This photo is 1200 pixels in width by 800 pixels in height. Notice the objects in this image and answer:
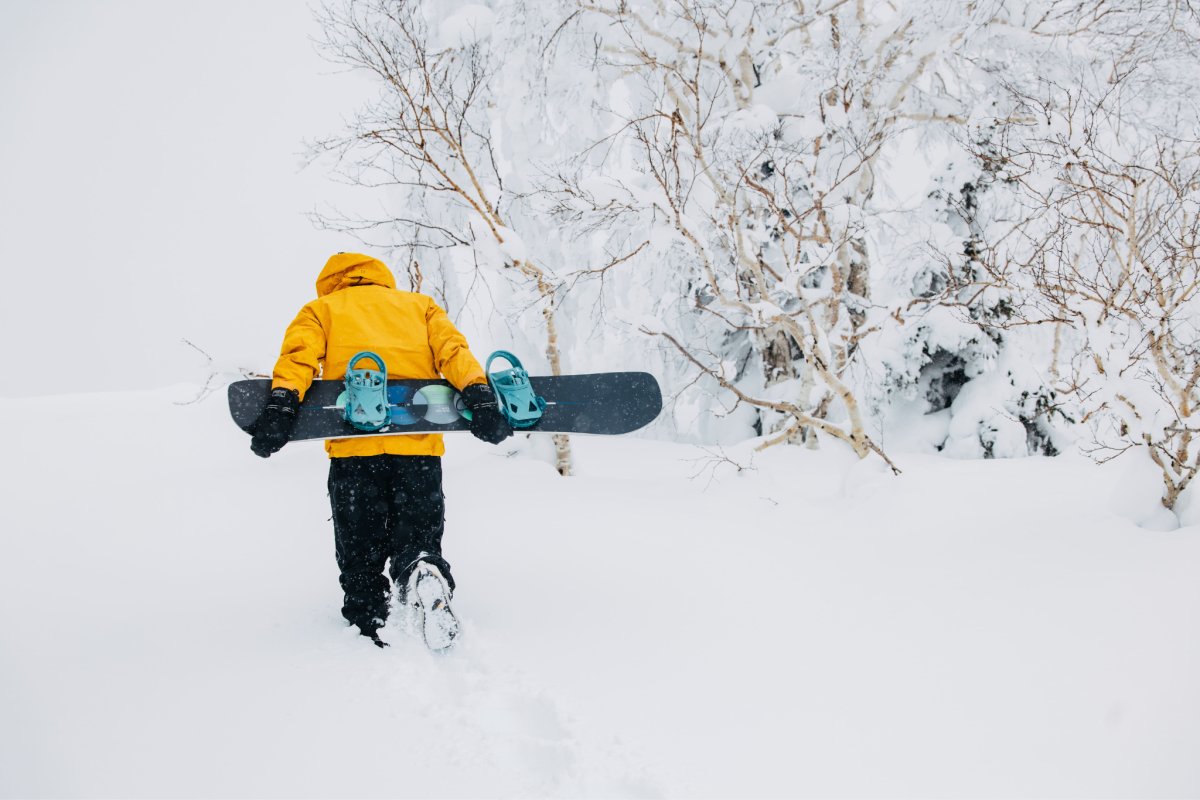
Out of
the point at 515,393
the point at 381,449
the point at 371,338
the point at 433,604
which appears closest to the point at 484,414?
the point at 515,393

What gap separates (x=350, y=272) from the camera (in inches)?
113

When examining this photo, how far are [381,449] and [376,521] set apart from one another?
306mm

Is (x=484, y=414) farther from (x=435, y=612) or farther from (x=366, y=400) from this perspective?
(x=435, y=612)

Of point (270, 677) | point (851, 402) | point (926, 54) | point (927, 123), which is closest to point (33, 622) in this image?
point (270, 677)

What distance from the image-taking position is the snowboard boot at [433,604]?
240cm

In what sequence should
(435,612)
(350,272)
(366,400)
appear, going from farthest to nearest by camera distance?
(350,272), (366,400), (435,612)

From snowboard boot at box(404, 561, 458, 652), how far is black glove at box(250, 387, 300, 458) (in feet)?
2.37

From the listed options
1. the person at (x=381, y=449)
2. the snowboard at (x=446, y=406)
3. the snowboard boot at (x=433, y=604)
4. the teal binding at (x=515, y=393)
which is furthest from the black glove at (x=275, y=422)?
the teal binding at (x=515, y=393)

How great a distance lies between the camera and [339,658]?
237 centimetres

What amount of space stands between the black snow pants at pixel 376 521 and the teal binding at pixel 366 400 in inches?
7.2

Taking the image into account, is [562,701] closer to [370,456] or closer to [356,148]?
[370,456]

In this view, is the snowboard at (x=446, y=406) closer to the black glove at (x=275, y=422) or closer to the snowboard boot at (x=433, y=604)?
the black glove at (x=275, y=422)

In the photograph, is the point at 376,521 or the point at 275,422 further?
the point at 376,521

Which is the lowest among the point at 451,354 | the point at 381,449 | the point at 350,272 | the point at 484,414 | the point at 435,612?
the point at 435,612
